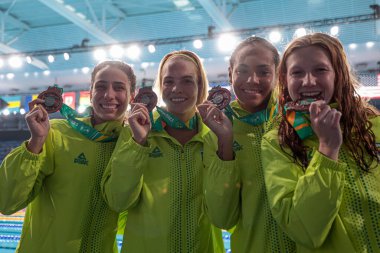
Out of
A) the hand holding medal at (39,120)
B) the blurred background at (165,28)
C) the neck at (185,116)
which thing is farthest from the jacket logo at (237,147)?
the blurred background at (165,28)

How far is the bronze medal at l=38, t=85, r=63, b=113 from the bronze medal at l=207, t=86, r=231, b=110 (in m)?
1.01

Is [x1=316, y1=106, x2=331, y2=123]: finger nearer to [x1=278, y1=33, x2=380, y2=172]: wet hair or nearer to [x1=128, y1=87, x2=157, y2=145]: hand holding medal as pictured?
[x1=278, y1=33, x2=380, y2=172]: wet hair

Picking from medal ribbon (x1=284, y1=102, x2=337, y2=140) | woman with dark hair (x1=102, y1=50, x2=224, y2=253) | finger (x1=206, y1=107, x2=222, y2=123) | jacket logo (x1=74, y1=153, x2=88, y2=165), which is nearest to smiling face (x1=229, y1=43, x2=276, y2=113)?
finger (x1=206, y1=107, x2=222, y2=123)

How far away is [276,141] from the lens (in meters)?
1.57

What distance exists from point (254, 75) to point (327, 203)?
859mm

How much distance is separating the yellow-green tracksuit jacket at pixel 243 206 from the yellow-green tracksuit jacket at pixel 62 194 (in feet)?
2.56

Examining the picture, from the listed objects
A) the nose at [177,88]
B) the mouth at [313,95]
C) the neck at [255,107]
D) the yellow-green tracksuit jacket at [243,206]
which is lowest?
the yellow-green tracksuit jacket at [243,206]

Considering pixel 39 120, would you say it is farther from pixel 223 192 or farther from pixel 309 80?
pixel 309 80

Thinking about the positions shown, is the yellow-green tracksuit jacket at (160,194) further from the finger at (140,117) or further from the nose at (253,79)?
the nose at (253,79)

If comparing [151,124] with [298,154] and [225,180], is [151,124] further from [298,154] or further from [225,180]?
[298,154]

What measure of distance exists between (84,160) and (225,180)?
0.96 metres

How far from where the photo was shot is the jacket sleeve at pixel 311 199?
1.29m

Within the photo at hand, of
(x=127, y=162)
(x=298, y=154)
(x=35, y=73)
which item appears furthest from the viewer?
(x=35, y=73)

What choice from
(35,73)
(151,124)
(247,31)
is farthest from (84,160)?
(35,73)
